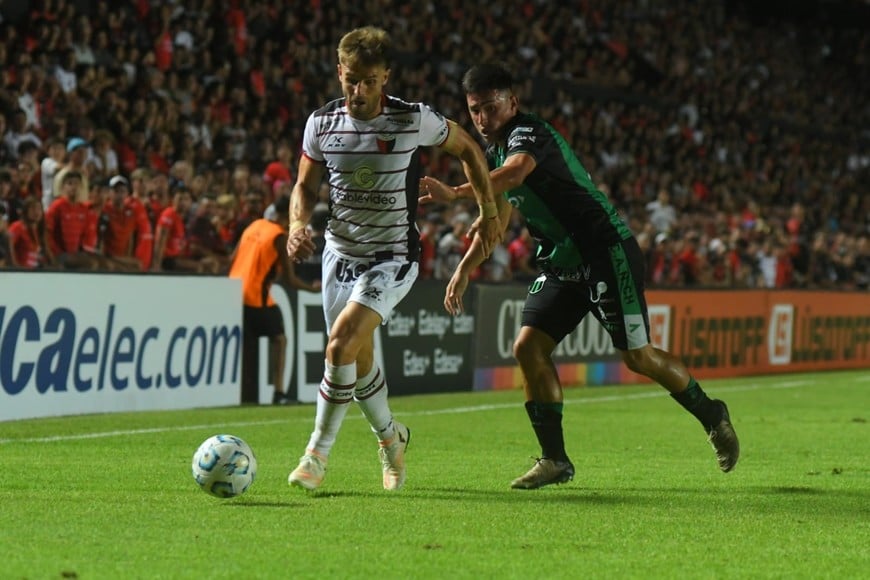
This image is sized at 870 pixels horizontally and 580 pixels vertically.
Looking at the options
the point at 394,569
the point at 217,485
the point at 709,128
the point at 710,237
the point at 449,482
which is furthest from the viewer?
the point at 709,128

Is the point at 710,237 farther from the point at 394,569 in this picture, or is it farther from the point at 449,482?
the point at 394,569

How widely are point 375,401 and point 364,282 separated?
720 mm

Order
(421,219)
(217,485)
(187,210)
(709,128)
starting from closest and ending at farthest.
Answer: (217,485), (187,210), (421,219), (709,128)

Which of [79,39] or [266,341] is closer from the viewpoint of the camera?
[266,341]

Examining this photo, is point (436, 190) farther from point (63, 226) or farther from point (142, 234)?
point (142, 234)

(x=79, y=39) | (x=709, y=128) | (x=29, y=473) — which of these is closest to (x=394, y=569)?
(x=29, y=473)

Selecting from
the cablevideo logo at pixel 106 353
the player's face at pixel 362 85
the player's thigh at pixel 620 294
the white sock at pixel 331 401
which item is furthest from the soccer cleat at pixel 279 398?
the player's face at pixel 362 85

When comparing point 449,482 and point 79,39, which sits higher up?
point 79,39

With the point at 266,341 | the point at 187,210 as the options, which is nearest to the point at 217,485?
the point at 266,341

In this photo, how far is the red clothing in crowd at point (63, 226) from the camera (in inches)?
603

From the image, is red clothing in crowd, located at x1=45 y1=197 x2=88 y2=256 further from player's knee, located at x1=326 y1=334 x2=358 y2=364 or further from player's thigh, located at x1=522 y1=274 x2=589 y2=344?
player's knee, located at x1=326 y1=334 x2=358 y2=364

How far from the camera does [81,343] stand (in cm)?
1360

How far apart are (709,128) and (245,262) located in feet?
76.3

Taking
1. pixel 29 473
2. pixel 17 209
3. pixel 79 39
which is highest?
pixel 79 39
